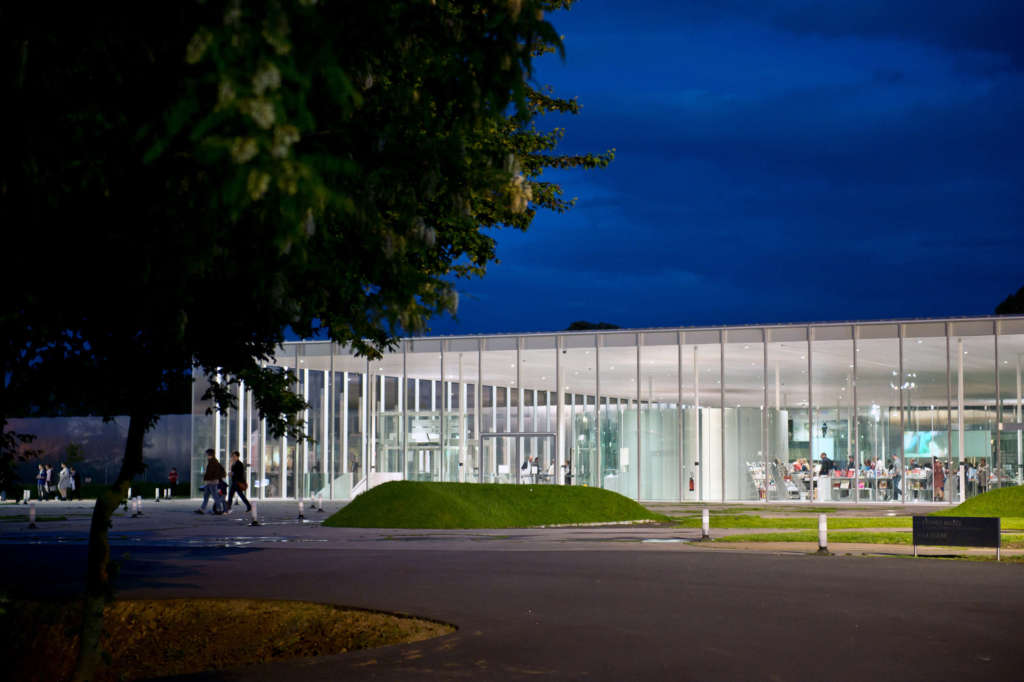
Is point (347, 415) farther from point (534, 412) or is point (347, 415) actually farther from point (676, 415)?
point (676, 415)

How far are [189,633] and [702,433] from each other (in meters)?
38.8

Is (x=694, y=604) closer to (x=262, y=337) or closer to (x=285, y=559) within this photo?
(x=262, y=337)

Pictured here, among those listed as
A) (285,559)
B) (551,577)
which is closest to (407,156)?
(551,577)

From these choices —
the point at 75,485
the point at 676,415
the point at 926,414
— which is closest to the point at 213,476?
the point at 676,415

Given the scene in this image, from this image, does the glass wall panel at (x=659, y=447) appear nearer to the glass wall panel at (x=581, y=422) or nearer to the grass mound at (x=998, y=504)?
the glass wall panel at (x=581, y=422)

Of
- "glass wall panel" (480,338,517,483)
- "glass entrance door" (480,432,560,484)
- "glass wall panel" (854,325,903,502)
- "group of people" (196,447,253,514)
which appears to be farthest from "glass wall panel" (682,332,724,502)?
"group of people" (196,447,253,514)

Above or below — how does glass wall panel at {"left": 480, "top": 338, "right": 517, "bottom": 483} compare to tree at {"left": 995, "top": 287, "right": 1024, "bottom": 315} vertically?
below

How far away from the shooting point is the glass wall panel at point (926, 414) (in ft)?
147

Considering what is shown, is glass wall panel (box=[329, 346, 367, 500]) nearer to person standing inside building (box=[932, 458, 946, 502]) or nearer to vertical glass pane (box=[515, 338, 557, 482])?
vertical glass pane (box=[515, 338, 557, 482])

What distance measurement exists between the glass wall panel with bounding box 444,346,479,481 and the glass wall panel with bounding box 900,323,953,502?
17.9 meters

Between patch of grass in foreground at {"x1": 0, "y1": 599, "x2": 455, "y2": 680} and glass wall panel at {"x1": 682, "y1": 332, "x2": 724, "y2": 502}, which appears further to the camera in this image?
glass wall panel at {"x1": 682, "y1": 332, "x2": 724, "y2": 502}

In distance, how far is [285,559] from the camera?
1947 centimetres

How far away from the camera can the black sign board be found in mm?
20188

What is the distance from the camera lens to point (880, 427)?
152 ft
